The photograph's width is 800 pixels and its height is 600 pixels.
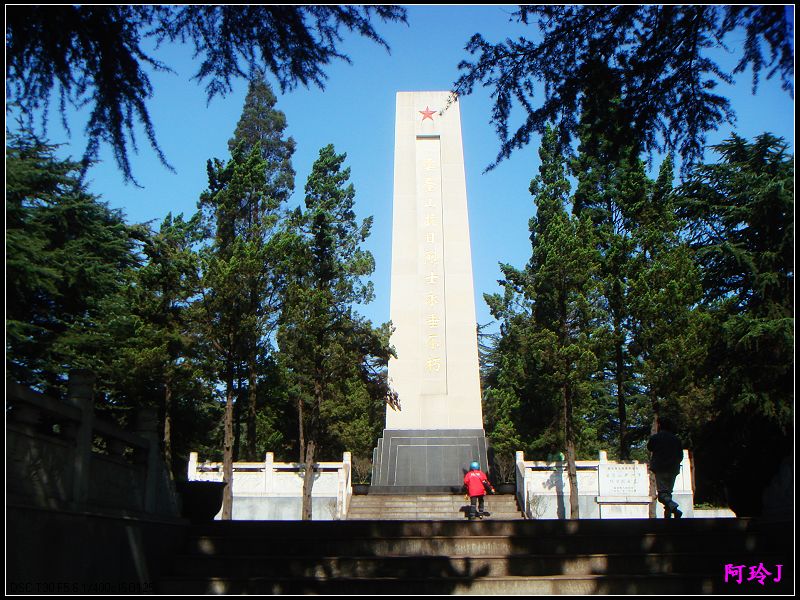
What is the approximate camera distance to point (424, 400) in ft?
60.0

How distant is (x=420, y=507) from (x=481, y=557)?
9464 mm

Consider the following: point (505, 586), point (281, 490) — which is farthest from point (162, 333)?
point (505, 586)

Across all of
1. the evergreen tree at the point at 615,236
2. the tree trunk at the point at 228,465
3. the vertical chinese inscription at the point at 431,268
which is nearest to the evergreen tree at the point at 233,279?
the tree trunk at the point at 228,465

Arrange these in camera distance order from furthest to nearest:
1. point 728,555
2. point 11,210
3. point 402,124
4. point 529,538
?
point 402,124, point 11,210, point 529,538, point 728,555

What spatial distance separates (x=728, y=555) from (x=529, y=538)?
141cm

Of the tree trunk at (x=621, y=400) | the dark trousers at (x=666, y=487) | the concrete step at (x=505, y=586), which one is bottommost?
the concrete step at (x=505, y=586)

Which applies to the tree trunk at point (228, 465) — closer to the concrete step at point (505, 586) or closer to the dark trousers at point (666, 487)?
the dark trousers at point (666, 487)

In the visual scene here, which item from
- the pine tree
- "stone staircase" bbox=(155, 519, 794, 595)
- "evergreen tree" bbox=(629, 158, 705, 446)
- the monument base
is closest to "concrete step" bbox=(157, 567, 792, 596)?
"stone staircase" bbox=(155, 519, 794, 595)

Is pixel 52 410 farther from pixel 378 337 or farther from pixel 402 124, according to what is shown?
pixel 402 124

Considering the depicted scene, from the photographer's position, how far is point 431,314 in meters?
18.8

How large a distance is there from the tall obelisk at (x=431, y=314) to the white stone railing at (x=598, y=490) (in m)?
1.57

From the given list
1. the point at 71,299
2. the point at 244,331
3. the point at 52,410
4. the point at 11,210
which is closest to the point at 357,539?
the point at 52,410

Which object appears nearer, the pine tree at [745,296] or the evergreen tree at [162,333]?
the pine tree at [745,296]

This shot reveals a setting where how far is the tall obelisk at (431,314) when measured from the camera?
1745 cm
